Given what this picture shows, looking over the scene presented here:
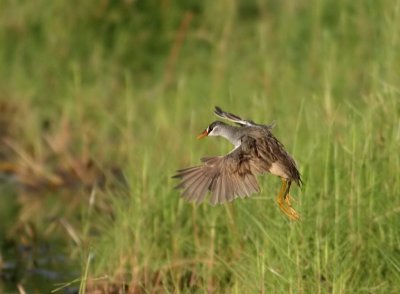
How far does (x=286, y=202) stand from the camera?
5.20 metres

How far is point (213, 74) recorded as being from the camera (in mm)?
9203

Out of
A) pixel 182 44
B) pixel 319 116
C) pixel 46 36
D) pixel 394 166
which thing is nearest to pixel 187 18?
pixel 182 44

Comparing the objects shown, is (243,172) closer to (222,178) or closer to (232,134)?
(222,178)

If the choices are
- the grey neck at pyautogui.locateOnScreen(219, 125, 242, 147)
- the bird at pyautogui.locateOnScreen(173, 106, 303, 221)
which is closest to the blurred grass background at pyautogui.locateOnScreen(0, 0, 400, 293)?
the bird at pyautogui.locateOnScreen(173, 106, 303, 221)

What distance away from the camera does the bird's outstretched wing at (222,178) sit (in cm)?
485

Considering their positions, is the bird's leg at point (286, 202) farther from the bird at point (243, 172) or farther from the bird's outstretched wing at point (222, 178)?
the bird's outstretched wing at point (222, 178)

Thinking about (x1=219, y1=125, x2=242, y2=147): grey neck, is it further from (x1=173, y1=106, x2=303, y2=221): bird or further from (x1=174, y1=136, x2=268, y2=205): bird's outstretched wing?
(x1=174, y1=136, x2=268, y2=205): bird's outstretched wing

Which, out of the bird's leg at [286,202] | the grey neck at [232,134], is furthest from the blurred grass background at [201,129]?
the grey neck at [232,134]

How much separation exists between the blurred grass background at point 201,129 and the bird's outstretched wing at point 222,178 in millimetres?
289

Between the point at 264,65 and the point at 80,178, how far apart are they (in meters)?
1.57

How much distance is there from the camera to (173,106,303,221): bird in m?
4.86

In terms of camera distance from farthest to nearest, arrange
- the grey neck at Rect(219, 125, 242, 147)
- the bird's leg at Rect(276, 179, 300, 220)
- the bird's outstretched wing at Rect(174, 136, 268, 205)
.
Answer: the grey neck at Rect(219, 125, 242, 147)
the bird's leg at Rect(276, 179, 300, 220)
the bird's outstretched wing at Rect(174, 136, 268, 205)

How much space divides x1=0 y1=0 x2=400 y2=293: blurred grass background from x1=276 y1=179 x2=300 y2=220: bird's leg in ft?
0.18

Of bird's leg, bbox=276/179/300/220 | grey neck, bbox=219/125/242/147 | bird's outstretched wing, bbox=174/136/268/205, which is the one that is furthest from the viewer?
grey neck, bbox=219/125/242/147
